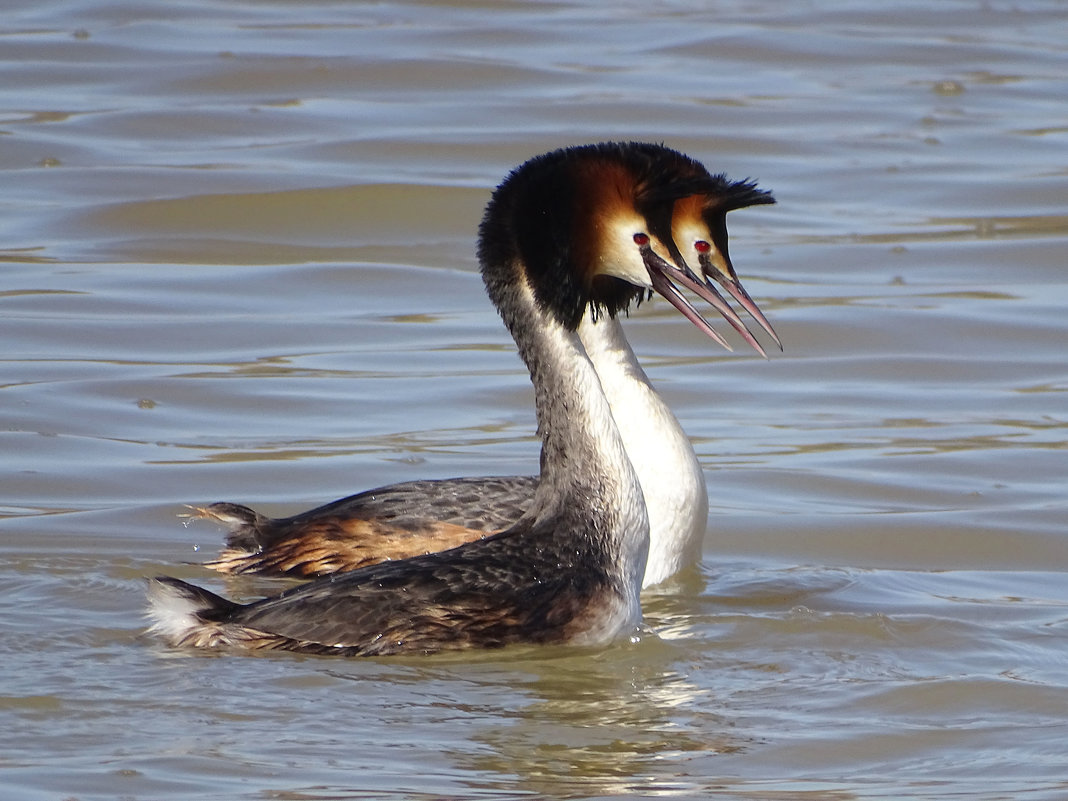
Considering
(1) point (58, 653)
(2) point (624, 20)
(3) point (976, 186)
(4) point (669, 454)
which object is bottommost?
(1) point (58, 653)

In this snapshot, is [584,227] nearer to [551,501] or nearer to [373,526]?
[551,501]

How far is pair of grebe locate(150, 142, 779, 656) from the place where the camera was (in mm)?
6387

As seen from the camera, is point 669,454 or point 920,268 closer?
point 669,454

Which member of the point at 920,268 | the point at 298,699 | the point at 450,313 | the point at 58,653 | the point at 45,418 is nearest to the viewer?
the point at 298,699

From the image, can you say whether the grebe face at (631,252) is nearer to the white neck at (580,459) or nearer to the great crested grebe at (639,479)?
the great crested grebe at (639,479)

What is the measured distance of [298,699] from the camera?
238 inches

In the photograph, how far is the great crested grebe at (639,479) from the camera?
24.3 ft

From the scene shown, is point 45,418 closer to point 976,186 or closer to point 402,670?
point 402,670

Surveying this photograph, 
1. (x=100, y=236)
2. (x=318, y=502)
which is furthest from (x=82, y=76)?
(x=318, y=502)

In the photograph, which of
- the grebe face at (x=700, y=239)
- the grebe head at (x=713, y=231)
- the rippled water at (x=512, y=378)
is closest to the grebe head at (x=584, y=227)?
the grebe head at (x=713, y=231)

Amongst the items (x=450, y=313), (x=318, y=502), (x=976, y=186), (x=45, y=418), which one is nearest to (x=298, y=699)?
(x=318, y=502)

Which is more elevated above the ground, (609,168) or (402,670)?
(609,168)

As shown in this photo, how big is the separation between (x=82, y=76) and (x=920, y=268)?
7.56m

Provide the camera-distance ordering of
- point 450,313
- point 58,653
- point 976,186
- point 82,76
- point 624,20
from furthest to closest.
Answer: point 624,20 < point 82,76 < point 976,186 < point 450,313 < point 58,653
